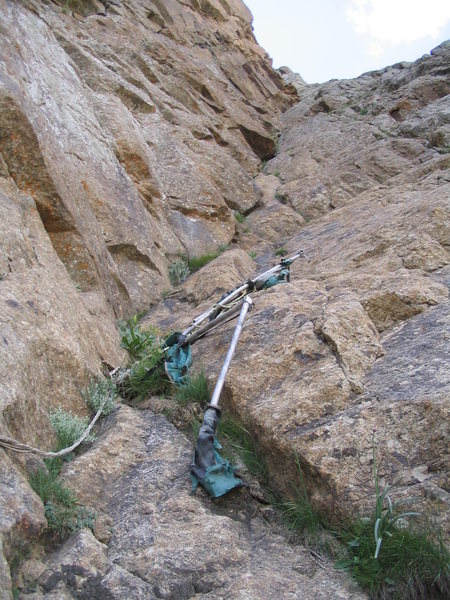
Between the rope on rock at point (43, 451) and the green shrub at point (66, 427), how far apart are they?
1.9 inches

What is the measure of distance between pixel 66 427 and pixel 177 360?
59.7 inches

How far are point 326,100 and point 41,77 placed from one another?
616 inches

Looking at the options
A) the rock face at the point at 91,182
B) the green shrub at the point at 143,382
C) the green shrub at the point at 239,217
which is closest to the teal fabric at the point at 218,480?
the rock face at the point at 91,182

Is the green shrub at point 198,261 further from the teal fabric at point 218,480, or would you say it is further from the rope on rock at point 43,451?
the teal fabric at point 218,480

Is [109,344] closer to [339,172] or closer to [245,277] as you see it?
[245,277]

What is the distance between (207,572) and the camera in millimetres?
3430

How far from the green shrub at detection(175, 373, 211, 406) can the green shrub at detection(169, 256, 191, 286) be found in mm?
4431

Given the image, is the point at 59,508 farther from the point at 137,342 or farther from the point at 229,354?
the point at 137,342

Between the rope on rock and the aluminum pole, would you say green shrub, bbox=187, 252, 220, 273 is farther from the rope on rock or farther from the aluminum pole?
the rope on rock

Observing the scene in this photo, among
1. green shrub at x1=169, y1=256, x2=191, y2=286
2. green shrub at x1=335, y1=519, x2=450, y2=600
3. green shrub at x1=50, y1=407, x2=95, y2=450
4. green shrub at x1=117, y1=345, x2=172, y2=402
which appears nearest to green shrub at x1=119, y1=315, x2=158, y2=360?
green shrub at x1=117, y1=345, x2=172, y2=402

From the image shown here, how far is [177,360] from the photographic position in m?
5.82

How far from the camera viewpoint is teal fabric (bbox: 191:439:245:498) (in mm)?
4067

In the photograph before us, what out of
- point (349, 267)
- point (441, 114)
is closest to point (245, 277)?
point (349, 267)

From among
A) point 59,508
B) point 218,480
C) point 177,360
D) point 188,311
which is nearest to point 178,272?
point 188,311
